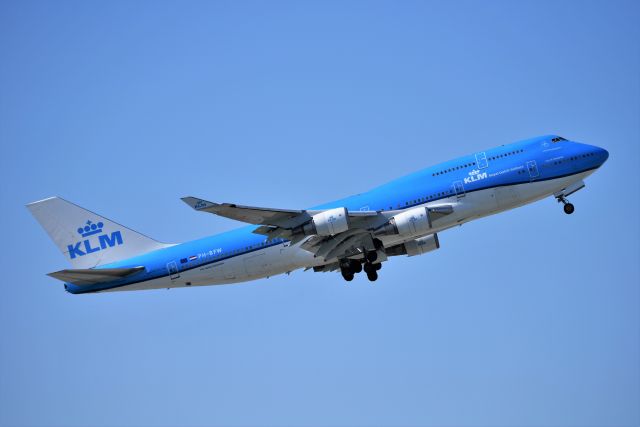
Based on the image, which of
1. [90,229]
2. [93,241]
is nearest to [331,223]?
[93,241]

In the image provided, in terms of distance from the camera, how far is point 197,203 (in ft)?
131

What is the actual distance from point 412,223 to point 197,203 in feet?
35.4

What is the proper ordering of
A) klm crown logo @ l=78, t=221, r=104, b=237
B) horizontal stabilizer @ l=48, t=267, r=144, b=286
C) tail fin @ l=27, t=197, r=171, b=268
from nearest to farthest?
1. horizontal stabilizer @ l=48, t=267, r=144, b=286
2. tail fin @ l=27, t=197, r=171, b=268
3. klm crown logo @ l=78, t=221, r=104, b=237

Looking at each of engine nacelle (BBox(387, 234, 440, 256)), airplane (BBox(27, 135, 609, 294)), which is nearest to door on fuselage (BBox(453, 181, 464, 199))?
airplane (BBox(27, 135, 609, 294))

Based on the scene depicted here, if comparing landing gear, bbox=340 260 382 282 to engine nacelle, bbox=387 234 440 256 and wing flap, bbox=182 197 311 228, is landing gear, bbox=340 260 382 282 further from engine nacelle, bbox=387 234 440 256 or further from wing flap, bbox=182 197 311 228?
wing flap, bbox=182 197 311 228

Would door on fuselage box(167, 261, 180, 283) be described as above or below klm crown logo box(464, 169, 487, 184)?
below

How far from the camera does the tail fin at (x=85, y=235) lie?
169 feet

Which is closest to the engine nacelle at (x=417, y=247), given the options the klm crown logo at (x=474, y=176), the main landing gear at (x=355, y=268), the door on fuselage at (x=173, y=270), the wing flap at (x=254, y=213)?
the main landing gear at (x=355, y=268)

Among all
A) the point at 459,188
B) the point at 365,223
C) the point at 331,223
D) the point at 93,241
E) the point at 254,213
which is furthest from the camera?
the point at 93,241

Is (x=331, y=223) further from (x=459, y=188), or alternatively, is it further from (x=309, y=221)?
(x=459, y=188)

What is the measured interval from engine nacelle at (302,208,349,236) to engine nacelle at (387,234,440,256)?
674cm

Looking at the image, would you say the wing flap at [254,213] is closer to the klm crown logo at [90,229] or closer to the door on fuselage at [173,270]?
the door on fuselage at [173,270]

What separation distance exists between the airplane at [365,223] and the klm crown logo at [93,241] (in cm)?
209

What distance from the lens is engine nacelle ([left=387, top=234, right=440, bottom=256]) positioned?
163ft
